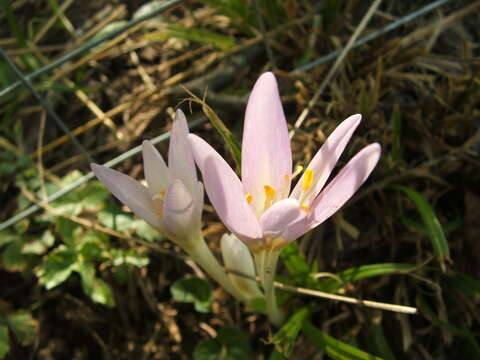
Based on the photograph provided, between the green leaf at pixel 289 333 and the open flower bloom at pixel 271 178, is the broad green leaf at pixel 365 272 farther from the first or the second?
the open flower bloom at pixel 271 178

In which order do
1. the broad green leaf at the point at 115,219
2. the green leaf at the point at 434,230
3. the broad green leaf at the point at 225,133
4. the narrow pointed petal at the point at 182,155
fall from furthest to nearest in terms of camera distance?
the broad green leaf at the point at 115,219
the green leaf at the point at 434,230
the broad green leaf at the point at 225,133
the narrow pointed petal at the point at 182,155

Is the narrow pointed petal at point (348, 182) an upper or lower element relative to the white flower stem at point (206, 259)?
upper

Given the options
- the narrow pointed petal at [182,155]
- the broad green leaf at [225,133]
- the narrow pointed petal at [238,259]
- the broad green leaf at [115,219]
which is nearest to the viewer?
the narrow pointed petal at [182,155]

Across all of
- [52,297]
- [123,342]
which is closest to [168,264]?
[123,342]

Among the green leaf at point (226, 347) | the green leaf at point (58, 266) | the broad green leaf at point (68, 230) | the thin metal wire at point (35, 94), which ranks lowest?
the green leaf at point (226, 347)

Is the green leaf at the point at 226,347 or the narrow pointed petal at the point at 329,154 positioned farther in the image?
the green leaf at the point at 226,347

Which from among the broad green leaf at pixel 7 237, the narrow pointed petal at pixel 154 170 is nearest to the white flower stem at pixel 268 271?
the narrow pointed petal at pixel 154 170

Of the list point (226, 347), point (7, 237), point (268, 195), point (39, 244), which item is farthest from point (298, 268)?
point (7, 237)
